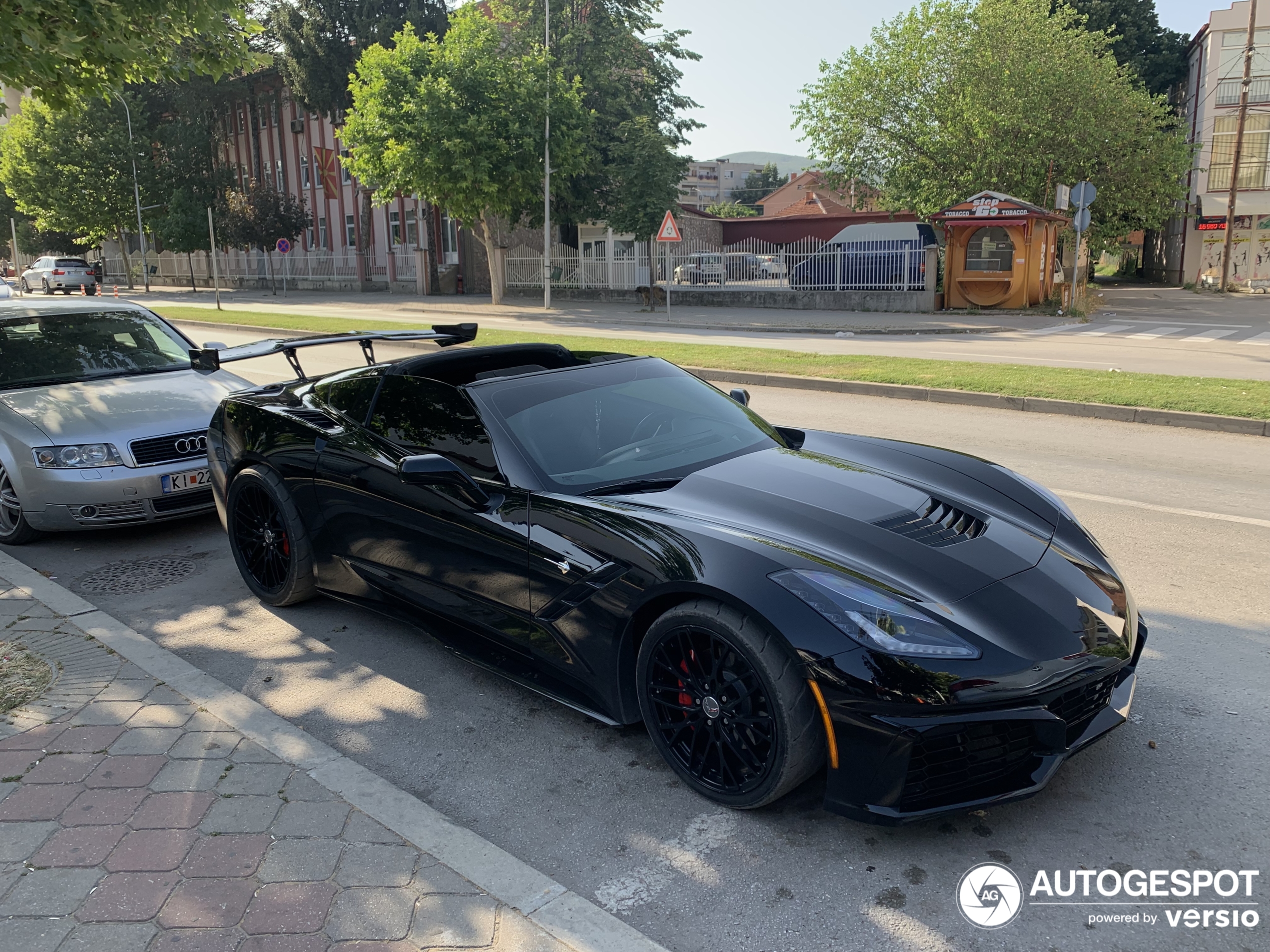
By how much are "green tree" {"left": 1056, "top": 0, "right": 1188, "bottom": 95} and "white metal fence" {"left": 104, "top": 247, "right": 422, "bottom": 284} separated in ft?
99.3

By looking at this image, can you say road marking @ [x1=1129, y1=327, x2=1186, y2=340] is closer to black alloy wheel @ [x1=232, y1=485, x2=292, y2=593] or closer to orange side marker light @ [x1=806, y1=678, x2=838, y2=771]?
black alloy wheel @ [x1=232, y1=485, x2=292, y2=593]

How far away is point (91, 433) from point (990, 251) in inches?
903

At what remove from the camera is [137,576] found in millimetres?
5664

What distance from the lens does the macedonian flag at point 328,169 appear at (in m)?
44.8

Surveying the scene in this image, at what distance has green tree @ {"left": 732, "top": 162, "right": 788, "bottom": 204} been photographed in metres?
140

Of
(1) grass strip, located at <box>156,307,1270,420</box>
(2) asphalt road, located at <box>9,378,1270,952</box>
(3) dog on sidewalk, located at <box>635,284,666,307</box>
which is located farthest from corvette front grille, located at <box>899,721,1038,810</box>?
(3) dog on sidewalk, located at <box>635,284,666,307</box>

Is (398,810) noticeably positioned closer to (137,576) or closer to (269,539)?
(269,539)

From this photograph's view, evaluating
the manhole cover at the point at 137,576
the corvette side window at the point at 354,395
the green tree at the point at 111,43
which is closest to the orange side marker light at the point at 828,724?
the corvette side window at the point at 354,395

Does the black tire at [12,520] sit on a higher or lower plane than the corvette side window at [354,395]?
lower

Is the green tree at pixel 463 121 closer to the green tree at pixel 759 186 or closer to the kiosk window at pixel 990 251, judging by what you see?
the kiosk window at pixel 990 251

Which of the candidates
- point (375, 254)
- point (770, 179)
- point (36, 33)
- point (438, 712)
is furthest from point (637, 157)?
point (770, 179)

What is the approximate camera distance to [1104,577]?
3.36 meters

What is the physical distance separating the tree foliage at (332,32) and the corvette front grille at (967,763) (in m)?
42.4

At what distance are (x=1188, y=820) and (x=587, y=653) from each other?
1.97 m
